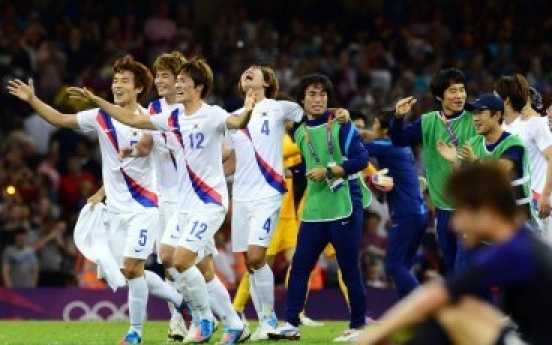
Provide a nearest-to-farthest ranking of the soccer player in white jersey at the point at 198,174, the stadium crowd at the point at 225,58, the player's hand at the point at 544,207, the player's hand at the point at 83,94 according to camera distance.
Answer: the player's hand at the point at 83,94 → the soccer player in white jersey at the point at 198,174 → the player's hand at the point at 544,207 → the stadium crowd at the point at 225,58

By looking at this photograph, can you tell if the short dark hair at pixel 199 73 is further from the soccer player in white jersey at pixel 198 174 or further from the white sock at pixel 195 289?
→ the white sock at pixel 195 289

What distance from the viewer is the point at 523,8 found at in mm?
27578

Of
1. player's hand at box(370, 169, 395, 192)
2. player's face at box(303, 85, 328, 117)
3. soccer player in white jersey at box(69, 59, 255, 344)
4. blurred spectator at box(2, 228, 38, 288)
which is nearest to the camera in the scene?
soccer player in white jersey at box(69, 59, 255, 344)

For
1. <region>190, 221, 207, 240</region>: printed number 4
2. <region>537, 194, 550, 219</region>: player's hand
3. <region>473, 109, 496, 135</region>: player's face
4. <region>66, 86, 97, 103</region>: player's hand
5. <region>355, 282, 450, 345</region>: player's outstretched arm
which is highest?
<region>66, 86, 97, 103</region>: player's hand

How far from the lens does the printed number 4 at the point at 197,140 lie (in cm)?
1210

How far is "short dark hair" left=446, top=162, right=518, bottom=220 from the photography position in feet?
21.0

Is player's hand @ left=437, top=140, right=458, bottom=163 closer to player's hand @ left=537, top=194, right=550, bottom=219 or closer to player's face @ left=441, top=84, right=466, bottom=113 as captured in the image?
player's face @ left=441, top=84, right=466, bottom=113

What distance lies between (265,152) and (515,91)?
233cm

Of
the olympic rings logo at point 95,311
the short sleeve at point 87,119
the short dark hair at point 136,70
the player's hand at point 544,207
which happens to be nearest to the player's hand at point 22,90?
the short sleeve at point 87,119

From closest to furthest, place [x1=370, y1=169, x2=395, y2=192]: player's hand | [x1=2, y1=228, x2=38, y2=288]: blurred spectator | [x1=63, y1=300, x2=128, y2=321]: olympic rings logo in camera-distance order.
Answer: [x1=370, y1=169, x2=395, y2=192]: player's hand → [x1=63, y1=300, x2=128, y2=321]: olympic rings logo → [x1=2, y1=228, x2=38, y2=288]: blurred spectator

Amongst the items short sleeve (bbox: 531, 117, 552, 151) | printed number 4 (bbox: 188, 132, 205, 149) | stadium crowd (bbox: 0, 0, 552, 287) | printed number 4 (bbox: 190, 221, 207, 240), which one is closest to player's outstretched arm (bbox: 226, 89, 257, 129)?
printed number 4 (bbox: 188, 132, 205, 149)

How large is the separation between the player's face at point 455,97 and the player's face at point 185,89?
214cm

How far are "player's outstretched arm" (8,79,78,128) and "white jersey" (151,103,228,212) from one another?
3.09 feet

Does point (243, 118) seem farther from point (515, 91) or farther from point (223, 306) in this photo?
point (515, 91)
